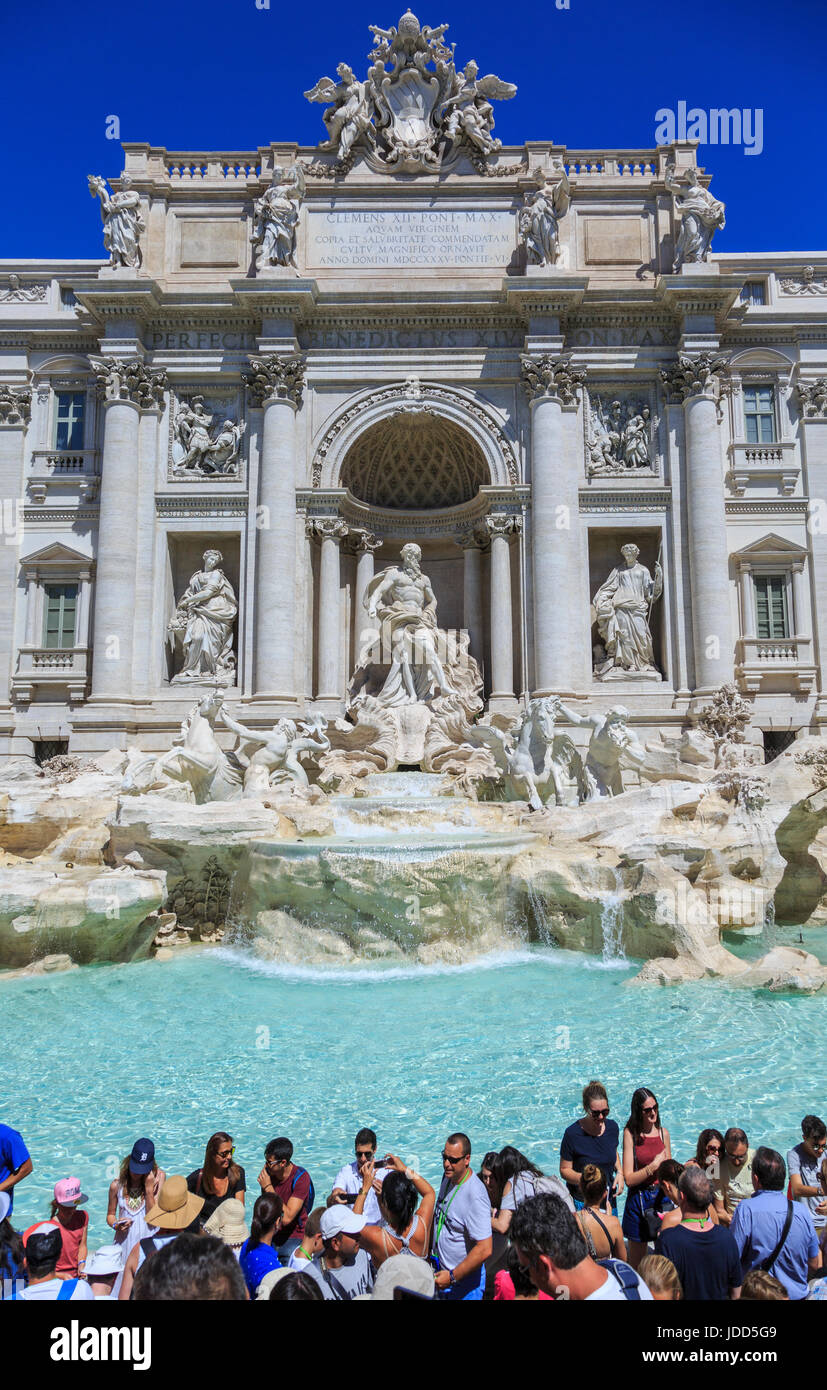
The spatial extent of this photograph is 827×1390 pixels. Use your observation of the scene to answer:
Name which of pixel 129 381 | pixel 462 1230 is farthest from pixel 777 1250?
pixel 129 381

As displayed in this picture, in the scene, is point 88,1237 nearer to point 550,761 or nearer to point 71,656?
point 550,761

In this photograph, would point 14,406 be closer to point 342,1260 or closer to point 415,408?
point 415,408

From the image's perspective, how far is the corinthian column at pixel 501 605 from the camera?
19.6 meters

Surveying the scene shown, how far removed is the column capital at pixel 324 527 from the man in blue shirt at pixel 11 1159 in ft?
54.4

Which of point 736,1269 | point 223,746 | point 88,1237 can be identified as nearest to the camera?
point 736,1269

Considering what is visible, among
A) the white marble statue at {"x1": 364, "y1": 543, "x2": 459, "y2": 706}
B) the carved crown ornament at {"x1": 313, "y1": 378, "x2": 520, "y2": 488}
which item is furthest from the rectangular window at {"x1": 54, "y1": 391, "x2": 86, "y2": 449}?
the white marble statue at {"x1": 364, "y1": 543, "x2": 459, "y2": 706}

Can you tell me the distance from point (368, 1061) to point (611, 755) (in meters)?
8.41

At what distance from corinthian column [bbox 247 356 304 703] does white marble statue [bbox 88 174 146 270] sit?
3658mm

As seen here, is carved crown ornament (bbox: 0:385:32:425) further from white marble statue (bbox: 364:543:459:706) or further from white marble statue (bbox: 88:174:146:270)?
white marble statue (bbox: 364:543:459:706)

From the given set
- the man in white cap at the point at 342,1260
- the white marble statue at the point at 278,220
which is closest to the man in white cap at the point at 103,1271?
the man in white cap at the point at 342,1260

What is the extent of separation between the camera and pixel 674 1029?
789 centimetres

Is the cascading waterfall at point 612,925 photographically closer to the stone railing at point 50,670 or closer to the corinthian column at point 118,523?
the corinthian column at point 118,523

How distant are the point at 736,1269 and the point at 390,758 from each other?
14145 millimetres
